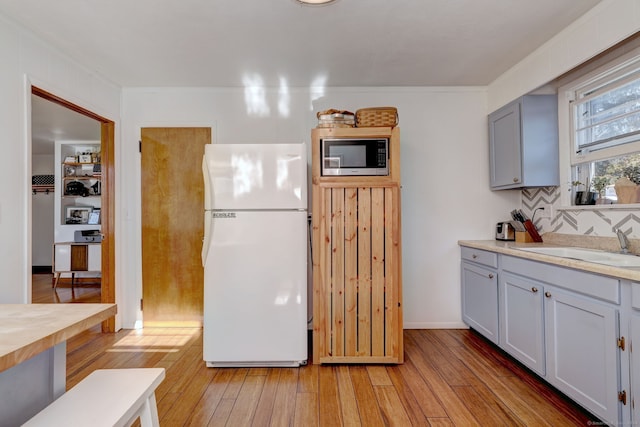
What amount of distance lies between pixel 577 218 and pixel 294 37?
2.52 metres

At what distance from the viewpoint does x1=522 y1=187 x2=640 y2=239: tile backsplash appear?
7.07ft

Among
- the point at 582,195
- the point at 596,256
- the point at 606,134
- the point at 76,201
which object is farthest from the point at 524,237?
the point at 76,201

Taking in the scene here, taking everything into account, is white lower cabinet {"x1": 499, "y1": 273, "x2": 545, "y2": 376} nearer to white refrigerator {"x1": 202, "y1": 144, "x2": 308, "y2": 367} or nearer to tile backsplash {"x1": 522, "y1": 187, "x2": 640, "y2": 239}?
tile backsplash {"x1": 522, "y1": 187, "x2": 640, "y2": 239}

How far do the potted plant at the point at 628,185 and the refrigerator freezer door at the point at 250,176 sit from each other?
7.02ft

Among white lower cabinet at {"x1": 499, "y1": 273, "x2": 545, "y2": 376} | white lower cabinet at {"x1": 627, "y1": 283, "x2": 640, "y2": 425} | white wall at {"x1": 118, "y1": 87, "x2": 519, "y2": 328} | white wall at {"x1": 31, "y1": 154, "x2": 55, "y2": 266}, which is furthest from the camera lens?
white wall at {"x1": 31, "y1": 154, "x2": 55, "y2": 266}

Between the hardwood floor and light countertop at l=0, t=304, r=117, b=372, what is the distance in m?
1.01

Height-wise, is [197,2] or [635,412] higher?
[197,2]

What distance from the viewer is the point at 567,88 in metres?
2.59

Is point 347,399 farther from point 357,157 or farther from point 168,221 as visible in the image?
point 168,221

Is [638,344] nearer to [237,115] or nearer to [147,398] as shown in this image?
[147,398]

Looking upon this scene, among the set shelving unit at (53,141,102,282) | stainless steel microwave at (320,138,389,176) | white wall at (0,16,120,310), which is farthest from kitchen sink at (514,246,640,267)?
shelving unit at (53,141,102,282)

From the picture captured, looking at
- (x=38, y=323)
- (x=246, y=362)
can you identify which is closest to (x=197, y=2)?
(x=38, y=323)

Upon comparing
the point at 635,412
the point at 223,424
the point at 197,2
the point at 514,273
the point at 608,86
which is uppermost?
the point at 197,2

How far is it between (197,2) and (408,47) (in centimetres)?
148
